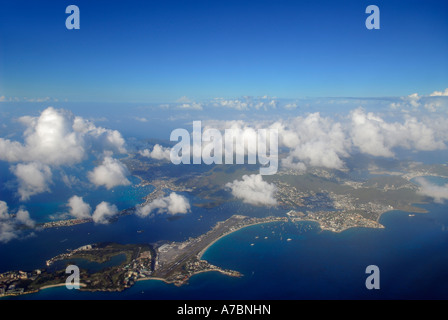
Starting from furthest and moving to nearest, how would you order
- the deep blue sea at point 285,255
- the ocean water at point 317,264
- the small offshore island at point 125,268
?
the small offshore island at point 125,268
the deep blue sea at point 285,255
the ocean water at point 317,264

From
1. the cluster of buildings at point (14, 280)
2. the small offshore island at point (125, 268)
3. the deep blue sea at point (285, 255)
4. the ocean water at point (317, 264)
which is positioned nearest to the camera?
the cluster of buildings at point (14, 280)

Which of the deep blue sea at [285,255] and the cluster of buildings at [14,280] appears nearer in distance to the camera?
the cluster of buildings at [14,280]

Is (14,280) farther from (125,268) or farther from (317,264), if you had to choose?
(317,264)

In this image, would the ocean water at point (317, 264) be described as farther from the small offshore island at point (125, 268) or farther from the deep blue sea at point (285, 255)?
the small offshore island at point (125, 268)

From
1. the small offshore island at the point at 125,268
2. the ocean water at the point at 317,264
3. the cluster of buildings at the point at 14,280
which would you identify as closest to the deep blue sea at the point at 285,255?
the ocean water at the point at 317,264

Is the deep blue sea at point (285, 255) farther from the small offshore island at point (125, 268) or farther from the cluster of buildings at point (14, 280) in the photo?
the cluster of buildings at point (14, 280)
